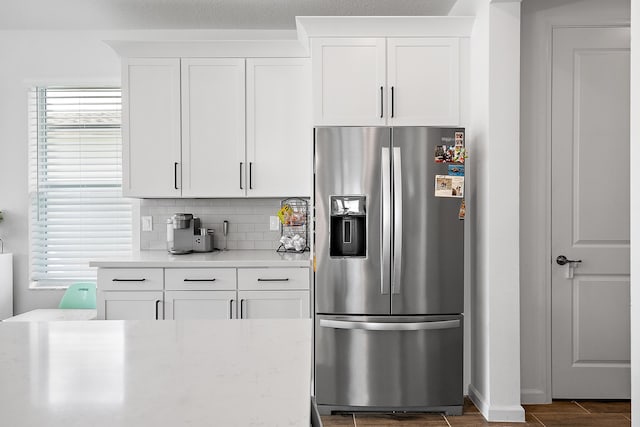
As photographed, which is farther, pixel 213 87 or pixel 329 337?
pixel 213 87

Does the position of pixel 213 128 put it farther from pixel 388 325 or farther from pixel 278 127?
pixel 388 325

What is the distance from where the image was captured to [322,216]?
323 centimetres

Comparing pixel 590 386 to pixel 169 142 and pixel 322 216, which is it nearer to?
pixel 322 216

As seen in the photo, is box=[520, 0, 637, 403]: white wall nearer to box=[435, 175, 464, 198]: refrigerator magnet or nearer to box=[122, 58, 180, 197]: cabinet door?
box=[435, 175, 464, 198]: refrigerator magnet

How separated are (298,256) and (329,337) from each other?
2.22 feet

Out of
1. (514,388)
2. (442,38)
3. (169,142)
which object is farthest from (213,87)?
(514,388)

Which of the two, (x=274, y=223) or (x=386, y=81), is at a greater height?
(x=386, y=81)

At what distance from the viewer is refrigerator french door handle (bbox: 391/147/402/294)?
3186mm

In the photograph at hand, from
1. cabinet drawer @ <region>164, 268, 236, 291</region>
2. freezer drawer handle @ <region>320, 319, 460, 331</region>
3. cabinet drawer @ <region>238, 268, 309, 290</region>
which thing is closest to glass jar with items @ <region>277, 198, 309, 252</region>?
cabinet drawer @ <region>238, 268, 309, 290</region>

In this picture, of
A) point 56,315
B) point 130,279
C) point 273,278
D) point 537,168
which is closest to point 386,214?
point 273,278

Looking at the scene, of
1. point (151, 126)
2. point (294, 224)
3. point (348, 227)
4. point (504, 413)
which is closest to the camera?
point (504, 413)

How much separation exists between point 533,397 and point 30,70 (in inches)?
169

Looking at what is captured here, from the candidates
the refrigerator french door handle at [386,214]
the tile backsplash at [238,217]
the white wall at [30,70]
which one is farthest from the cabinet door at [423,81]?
the tile backsplash at [238,217]

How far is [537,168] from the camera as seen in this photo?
3.42 m
